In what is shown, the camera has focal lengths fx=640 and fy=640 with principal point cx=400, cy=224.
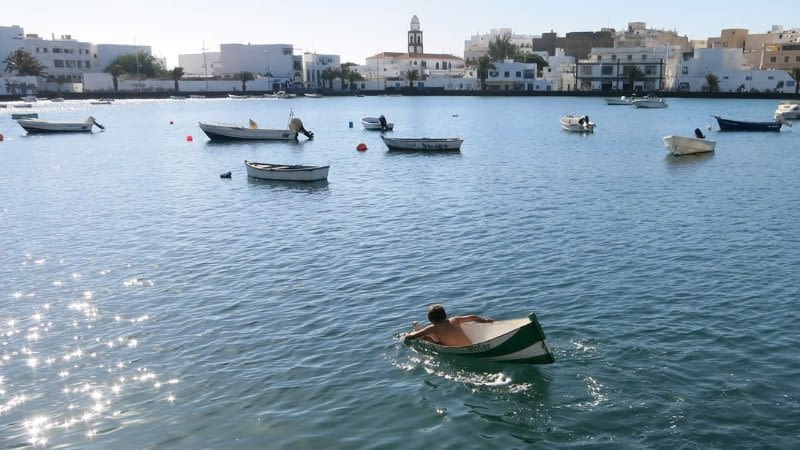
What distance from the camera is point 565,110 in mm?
133125

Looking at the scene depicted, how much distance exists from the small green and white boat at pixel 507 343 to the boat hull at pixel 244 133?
6196 centimetres

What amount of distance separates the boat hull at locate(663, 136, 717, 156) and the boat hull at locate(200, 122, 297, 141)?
40.8 meters

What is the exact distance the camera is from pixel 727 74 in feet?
→ 543

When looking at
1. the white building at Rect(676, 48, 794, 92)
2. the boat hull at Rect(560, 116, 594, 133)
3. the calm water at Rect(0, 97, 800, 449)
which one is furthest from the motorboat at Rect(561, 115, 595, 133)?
the white building at Rect(676, 48, 794, 92)

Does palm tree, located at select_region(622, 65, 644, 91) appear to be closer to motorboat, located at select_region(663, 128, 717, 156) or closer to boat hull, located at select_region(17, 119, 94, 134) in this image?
motorboat, located at select_region(663, 128, 717, 156)

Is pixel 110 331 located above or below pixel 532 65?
below

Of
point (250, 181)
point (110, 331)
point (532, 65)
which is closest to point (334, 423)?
point (110, 331)

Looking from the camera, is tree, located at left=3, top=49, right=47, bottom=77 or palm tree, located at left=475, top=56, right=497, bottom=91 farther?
palm tree, located at left=475, top=56, right=497, bottom=91

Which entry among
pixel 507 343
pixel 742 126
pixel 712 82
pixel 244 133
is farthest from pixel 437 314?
pixel 712 82

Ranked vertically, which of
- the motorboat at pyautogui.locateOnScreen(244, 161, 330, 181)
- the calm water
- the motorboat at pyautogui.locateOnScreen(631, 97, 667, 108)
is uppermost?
the motorboat at pyautogui.locateOnScreen(631, 97, 667, 108)

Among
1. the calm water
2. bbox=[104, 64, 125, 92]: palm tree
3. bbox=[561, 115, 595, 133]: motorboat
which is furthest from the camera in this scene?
bbox=[104, 64, 125, 92]: palm tree

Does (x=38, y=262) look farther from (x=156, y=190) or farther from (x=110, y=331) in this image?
(x=156, y=190)

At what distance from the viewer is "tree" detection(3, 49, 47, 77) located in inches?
6826

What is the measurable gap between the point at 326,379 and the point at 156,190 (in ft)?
107
